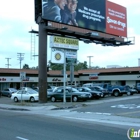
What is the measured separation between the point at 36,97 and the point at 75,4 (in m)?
12.8

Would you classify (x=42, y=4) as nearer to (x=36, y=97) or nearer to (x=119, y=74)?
(x=36, y=97)

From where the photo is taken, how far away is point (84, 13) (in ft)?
117

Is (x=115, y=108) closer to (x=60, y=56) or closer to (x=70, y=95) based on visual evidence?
(x=70, y=95)

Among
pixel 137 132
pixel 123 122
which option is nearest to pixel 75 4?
pixel 123 122

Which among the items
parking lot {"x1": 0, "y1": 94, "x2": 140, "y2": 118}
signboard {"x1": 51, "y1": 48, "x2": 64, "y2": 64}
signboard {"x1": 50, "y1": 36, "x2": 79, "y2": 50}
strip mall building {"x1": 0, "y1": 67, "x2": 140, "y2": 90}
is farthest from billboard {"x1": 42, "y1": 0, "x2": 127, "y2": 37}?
strip mall building {"x1": 0, "y1": 67, "x2": 140, "y2": 90}

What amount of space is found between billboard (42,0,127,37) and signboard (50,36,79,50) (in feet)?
10.2

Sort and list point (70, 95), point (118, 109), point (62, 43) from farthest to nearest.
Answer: point (70, 95), point (62, 43), point (118, 109)

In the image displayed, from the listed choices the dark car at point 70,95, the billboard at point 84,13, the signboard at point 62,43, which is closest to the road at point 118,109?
the dark car at point 70,95

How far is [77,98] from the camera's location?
27.8 metres

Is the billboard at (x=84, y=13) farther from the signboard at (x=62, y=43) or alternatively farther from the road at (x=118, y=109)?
the road at (x=118, y=109)

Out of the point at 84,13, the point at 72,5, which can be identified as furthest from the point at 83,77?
the point at 72,5

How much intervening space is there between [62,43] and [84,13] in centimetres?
949

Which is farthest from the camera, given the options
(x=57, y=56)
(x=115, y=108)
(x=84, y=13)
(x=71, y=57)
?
(x=84, y=13)

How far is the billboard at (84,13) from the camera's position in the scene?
30.4 m
